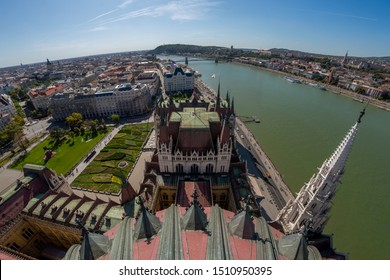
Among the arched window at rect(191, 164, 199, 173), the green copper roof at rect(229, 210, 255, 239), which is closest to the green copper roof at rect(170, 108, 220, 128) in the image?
the arched window at rect(191, 164, 199, 173)

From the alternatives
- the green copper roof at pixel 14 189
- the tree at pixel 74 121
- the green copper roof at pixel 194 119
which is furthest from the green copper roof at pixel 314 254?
the tree at pixel 74 121

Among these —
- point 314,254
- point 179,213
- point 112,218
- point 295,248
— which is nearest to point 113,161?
point 112,218

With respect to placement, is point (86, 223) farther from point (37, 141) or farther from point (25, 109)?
point (25, 109)

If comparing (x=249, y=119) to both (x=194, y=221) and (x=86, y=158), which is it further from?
(x=194, y=221)

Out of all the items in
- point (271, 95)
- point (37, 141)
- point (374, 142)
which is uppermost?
point (271, 95)

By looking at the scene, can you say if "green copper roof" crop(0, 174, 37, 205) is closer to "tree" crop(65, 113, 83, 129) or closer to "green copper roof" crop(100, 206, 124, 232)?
"green copper roof" crop(100, 206, 124, 232)

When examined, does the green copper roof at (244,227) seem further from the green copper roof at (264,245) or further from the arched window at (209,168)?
the arched window at (209,168)
